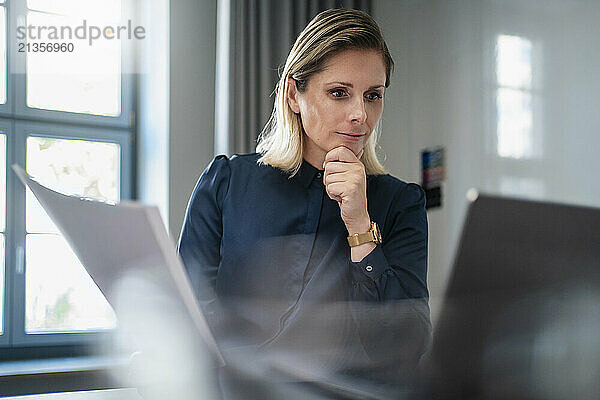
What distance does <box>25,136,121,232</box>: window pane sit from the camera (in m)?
2.91

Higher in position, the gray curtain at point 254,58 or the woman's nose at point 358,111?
the gray curtain at point 254,58

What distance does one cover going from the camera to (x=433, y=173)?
10.2 feet

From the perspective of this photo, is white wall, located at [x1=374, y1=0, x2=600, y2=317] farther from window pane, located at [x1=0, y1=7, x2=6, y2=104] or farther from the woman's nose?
window pane, located at [x1=0, y1=7, x2=6, y2=104]

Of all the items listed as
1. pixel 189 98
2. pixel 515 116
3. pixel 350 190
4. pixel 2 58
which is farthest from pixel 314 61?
pixel 2 58

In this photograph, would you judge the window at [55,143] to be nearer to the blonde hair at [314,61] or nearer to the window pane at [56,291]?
the window pane at [56,291]

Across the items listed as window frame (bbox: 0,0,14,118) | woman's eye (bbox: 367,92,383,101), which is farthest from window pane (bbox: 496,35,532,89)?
window frame (bbox: 0,0,14,118)

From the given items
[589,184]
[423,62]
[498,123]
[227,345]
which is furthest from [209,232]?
[423,62]

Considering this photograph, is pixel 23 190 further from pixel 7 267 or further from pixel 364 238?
pixel 364 238

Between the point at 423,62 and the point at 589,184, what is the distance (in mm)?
1049

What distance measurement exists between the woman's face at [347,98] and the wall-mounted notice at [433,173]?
6.17 ft

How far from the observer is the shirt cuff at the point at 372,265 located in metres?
1.09

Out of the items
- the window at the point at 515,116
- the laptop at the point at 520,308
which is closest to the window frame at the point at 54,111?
the window at the point at 515,116

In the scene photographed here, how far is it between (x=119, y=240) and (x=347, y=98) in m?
0.63

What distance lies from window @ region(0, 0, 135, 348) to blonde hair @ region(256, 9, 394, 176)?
1.81 meters
